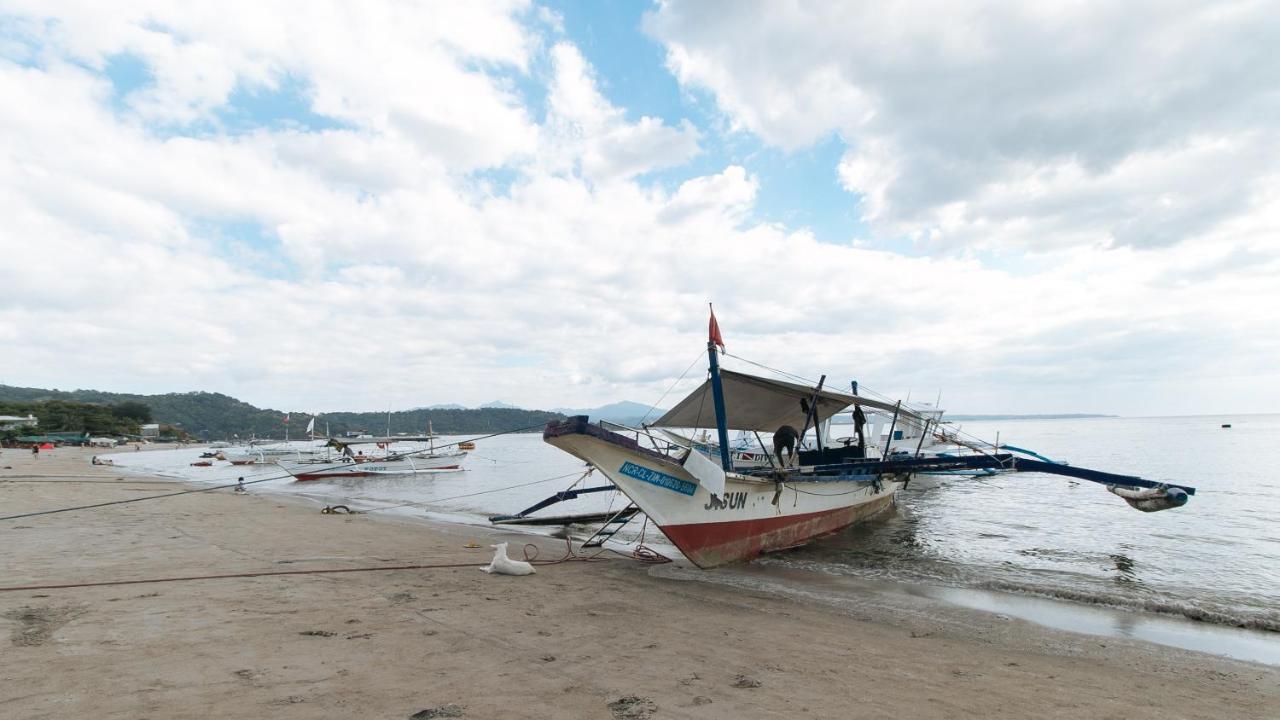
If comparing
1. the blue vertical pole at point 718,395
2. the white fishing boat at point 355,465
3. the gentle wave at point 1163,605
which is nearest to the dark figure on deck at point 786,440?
the blue vertical pole at point 718,395

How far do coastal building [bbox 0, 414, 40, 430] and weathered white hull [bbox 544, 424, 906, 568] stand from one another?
104447 mm

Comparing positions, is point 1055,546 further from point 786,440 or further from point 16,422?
point 16,422

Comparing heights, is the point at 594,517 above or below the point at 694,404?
below

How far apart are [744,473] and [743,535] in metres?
1.32

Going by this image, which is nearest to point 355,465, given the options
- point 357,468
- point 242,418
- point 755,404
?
point 357,468

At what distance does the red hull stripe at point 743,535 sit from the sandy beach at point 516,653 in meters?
1.06

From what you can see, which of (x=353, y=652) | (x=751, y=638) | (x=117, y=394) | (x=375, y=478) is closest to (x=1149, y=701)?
(x=751, y=638)

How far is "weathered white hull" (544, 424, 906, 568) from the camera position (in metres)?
10.2

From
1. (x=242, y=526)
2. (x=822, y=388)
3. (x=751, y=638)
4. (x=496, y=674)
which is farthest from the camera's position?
(x=242, y=526)

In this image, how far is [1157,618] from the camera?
9219mm

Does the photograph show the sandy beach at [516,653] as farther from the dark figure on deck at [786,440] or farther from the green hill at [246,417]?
the green hill at [246,417]

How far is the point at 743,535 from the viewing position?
12.2 metres

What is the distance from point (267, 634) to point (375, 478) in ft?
122

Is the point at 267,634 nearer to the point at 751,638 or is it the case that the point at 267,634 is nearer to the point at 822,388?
the point at 751,638
